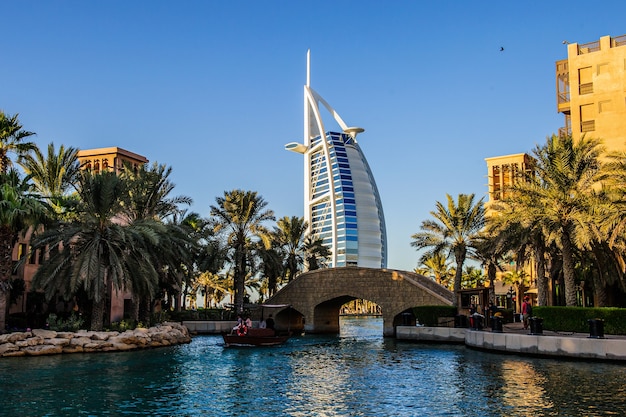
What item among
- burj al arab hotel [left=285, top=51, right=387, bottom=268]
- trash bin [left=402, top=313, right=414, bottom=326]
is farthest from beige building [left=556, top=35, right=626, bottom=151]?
burj al arab hotel [left=285, top=51, right=387, bottom=268]

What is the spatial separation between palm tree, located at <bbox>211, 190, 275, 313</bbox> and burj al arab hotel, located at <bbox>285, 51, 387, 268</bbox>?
3249 inches

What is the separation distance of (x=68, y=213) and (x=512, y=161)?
285 ft

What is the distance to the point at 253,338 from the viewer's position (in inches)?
1559

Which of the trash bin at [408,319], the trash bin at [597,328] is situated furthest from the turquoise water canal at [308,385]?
the trash bin at [408,319]

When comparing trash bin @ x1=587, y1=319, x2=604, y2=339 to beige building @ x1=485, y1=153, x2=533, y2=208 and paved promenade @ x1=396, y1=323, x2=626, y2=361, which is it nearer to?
paved promenade @ x1=396, y1=323, x2=626, y2=361

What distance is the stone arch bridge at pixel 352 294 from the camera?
4894 centimetres

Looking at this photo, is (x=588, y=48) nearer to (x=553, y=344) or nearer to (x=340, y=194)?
(x=553, y=344)

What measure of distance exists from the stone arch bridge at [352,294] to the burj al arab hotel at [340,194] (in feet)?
262

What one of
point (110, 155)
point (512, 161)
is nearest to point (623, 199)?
point (512, 161)

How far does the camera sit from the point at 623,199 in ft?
98.7

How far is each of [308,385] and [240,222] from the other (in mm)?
33483

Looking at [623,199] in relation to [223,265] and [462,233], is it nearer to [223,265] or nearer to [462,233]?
[462,233]

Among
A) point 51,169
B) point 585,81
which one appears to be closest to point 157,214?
point 51,169

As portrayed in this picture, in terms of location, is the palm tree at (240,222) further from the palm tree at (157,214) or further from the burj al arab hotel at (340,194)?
the burj al arab hotel at (340,194)
